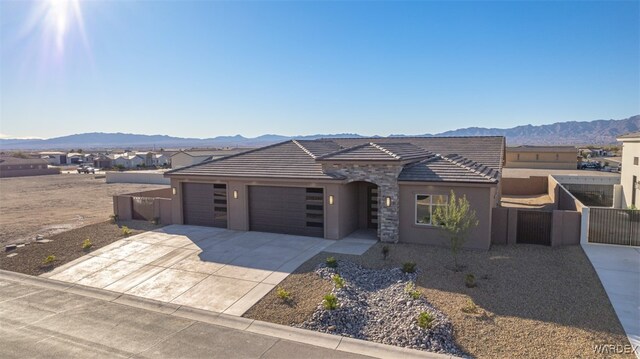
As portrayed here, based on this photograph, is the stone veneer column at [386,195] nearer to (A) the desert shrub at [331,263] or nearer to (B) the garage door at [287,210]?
(B) the garage door at [287,210]

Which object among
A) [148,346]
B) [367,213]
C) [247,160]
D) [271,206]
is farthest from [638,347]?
[247,160]

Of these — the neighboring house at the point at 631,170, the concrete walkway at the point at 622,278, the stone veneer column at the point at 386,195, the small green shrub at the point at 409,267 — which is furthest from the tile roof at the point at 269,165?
the neighboring house at the point at 631,170

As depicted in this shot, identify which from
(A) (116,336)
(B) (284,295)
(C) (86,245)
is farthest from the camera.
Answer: (C) (86,245)

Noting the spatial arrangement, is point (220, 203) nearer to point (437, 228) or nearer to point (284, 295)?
point (284, 295)

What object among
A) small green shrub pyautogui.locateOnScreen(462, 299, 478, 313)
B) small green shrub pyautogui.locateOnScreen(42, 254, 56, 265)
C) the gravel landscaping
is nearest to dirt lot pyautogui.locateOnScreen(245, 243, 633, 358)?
small green shrub pyautogui.locateOnScreen(462, 299, 478, 313)

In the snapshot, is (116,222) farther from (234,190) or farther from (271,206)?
(271,206)

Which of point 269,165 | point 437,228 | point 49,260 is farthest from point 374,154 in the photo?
point 49,260
